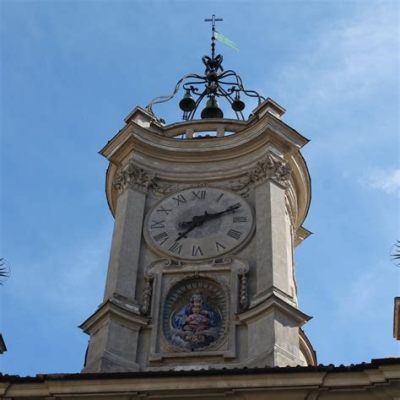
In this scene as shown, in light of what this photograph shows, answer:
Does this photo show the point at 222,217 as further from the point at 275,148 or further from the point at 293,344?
the point at 293,344

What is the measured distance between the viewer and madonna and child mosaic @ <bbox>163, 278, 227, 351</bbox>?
26.0m

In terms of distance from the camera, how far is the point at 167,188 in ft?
100

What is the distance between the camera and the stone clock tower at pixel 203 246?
25625 mm

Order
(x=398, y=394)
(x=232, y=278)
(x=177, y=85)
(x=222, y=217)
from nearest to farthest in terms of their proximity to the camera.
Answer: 1. (x=398, y=394)
2. (x=232, y=278)
3. (x=222, y=217)
4. (x=177, y=85)

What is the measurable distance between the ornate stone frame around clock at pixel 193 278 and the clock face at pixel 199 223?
492mm

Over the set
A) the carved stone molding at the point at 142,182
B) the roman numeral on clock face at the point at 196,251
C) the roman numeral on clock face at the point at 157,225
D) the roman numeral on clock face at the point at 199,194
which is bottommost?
the roman numeral on clock face at the point at 196,251

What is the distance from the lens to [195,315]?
26656 mm

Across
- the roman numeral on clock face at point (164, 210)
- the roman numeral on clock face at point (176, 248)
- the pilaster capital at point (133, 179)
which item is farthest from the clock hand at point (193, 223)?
the pilaster capital at point (133, 179)

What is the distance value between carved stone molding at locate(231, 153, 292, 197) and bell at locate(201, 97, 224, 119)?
19.5 feet

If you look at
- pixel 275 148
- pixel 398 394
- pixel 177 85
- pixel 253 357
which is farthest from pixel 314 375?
pixel 177 85

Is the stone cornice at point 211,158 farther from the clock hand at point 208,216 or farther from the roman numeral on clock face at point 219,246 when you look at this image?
the roman numeral on clock face at point 219,246

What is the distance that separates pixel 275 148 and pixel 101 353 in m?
8.54

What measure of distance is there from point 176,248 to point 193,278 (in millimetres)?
1219

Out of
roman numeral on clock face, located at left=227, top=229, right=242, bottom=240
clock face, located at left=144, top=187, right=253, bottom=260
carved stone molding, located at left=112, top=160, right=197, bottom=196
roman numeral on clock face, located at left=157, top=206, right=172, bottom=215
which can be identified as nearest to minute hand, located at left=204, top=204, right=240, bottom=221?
clock face, located at left=144, top=187, right=253, bottom=260
